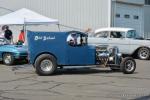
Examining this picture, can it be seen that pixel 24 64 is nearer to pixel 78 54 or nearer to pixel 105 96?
pixel 78 54

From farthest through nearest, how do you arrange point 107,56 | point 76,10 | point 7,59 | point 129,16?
point 129,16 → point 76,10 → point 7,59 → point 107,56

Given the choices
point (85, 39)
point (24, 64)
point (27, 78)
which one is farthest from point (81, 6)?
point (27, 78)

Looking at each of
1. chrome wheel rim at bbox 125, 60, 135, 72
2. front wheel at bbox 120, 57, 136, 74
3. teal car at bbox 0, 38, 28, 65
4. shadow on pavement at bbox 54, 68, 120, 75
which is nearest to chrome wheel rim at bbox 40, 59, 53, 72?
shadow on pavement at bbox 54, 68, 120, 75

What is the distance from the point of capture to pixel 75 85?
13.2m

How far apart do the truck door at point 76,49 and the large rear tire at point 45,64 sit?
606 mm

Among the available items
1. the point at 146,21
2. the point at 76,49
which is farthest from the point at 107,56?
the point at 146,21

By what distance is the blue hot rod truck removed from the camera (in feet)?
52.2

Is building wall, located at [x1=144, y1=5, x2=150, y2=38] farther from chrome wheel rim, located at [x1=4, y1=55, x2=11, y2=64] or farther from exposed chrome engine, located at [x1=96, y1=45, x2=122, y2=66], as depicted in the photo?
exposed chrome engine, located at [x1=96, y1=45, x2=122, y2=66]

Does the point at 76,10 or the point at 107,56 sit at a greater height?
the point at 76,10

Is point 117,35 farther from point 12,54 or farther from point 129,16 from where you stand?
point 129,16

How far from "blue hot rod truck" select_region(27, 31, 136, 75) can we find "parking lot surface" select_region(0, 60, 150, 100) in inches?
14.3

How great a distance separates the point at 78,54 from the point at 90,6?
12606 millimetres

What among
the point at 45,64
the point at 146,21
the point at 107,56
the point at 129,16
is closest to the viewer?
the point at 45,64

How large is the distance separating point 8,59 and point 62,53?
4.24 meters
